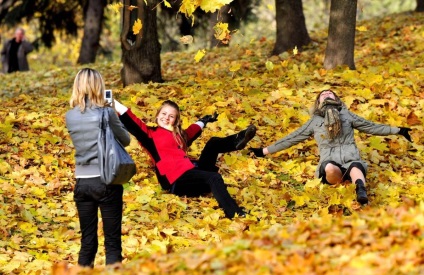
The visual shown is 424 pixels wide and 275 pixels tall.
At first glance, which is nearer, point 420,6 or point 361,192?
point 361,192

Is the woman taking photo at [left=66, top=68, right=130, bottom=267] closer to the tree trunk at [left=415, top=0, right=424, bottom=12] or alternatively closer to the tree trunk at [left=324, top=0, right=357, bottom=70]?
the tree trunk at [left=324, top=0, right=357, bottom=70]

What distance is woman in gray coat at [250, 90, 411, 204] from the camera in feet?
23.6

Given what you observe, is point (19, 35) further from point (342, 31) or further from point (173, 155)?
point (173, 155)

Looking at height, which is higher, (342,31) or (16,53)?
(16,53)

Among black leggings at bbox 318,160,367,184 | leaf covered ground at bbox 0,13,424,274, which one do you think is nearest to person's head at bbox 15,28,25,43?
leaf covered ground at bbox 0,13,424,274

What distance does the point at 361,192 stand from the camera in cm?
670

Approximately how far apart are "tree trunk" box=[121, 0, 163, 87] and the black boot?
4892 mm

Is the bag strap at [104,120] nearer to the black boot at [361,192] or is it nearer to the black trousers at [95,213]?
the black trousers at [95,213]

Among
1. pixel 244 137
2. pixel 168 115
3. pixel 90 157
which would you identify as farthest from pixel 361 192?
pixel 90 157

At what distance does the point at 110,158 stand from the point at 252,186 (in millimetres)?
2695

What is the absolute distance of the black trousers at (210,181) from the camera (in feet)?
21.7

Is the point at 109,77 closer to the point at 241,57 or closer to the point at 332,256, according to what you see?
the point at 241,57

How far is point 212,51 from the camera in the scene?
14.5 meters

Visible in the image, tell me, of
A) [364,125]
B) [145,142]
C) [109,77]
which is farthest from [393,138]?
[109,77]
